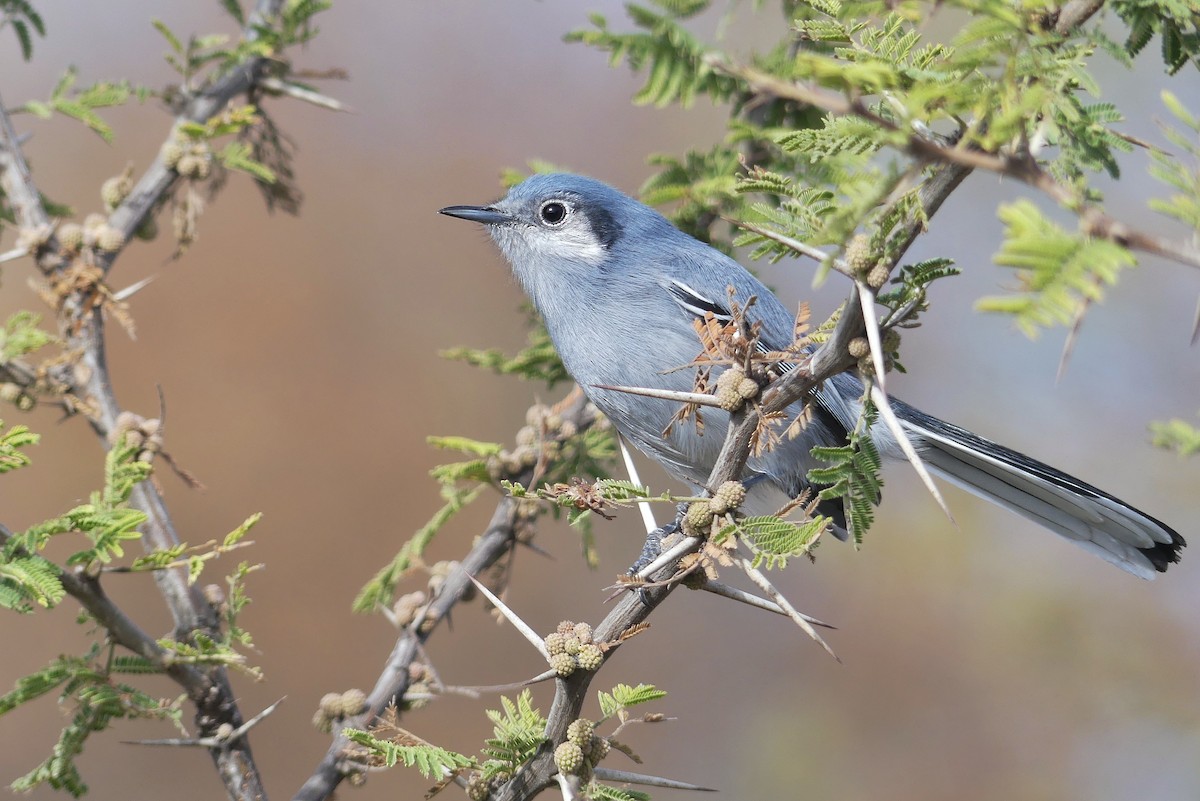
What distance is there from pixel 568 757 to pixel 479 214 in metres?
2.40

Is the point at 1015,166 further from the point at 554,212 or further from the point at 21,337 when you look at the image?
the point at 554,212

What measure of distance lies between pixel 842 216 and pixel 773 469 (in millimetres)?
2216

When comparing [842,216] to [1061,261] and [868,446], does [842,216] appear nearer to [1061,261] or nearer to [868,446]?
[1061,261]

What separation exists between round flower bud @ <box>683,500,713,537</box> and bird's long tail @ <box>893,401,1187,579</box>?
3.81 feet

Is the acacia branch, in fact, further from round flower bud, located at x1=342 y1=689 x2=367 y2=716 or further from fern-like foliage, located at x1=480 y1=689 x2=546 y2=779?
round flower bud, located at x1=342 y1=689 x2=367 y2=716

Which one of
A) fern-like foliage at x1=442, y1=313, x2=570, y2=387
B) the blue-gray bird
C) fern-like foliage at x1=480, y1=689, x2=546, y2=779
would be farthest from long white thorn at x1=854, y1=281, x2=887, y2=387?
fern-like foliage at x1=442, y1=313, x2=570, y2=387

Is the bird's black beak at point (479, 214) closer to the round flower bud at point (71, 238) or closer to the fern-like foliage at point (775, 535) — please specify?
the round flower bud at point (71, 238)

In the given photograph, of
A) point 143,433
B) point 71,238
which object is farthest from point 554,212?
point 143,433

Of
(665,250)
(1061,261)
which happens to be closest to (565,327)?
(665,250)

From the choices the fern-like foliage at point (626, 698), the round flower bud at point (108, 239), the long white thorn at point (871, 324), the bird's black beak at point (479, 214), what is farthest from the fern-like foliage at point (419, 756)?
the bird's black beak at point (479, 214)

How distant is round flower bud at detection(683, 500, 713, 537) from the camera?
82.4 inches

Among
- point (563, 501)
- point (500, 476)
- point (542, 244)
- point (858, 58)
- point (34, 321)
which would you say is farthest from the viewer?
point (542, 244)

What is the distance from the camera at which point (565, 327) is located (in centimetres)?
371

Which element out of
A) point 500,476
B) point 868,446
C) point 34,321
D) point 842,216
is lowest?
point 500,476
